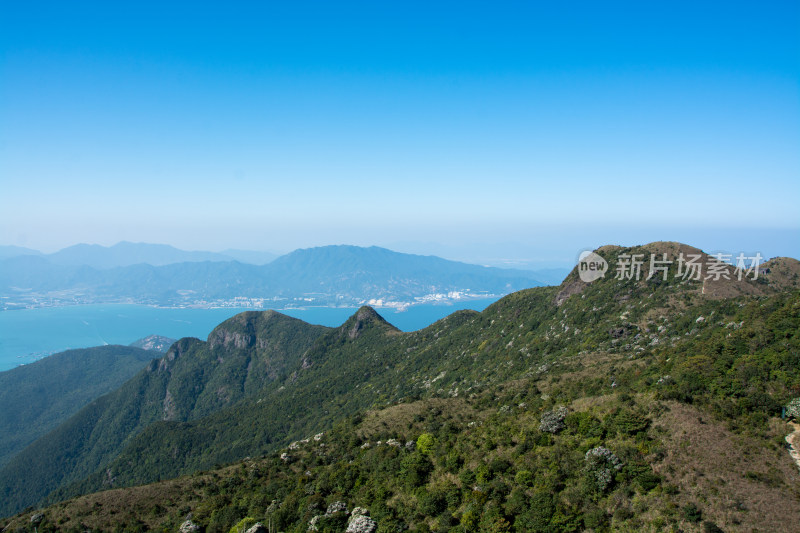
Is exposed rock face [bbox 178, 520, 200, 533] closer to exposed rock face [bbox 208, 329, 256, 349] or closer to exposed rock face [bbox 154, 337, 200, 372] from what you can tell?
exposed rock face [bbox 208, 329, 256, 349]


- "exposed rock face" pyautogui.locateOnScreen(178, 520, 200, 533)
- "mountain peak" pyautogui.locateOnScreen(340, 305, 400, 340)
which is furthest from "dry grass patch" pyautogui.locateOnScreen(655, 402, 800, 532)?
"mountain peak" pyautogui.locateOnScreen(340, 305, 400, 340)

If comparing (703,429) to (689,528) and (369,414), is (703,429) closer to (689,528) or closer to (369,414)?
(689,528)

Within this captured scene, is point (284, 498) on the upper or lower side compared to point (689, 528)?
lower

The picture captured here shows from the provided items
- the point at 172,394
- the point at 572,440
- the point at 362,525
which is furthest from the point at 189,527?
the point at 172,394

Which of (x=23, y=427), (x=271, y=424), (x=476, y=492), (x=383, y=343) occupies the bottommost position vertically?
(x=23, y=427)

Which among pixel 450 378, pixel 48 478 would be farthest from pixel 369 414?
pixel 48 478

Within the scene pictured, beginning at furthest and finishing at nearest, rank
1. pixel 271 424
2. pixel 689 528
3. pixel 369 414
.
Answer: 1. pixel 271 424
2. pixel 369 414
3. pixel 689 528
